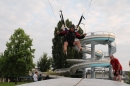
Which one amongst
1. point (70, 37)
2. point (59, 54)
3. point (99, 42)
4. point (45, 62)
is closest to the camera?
point (70, 37)

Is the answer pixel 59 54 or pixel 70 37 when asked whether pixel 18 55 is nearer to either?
pixel 59 54

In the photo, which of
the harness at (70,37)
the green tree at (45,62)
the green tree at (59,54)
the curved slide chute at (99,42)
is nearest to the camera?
the harness at (70,37)

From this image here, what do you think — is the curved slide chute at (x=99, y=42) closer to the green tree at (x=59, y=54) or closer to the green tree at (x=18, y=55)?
the green tree at (x=18, y=55)

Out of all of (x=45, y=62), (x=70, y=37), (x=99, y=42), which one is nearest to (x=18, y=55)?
(x=99, y=42)

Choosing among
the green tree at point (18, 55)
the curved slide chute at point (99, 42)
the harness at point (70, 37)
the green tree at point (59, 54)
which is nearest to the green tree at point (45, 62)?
the green tree at point (59, 54)

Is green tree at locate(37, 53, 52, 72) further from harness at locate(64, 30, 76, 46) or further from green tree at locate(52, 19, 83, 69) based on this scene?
harness at locate(64, 30, 76, 46)

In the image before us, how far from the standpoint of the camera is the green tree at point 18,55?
4541 centimetres

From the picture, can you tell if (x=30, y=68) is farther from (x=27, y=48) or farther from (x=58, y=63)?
(x=58, y=63)

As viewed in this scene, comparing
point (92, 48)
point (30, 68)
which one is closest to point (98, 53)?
point (92, 48)

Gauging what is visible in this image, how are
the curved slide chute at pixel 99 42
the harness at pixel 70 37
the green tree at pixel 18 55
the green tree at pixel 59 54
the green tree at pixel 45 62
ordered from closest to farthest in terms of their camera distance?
the harness at pixel 70 37 < the curved slide chute at pixel 99 42 < the green tree at pixel 18 55 < the green tree at pixel 59 54 < the green tree at pixel 45 62

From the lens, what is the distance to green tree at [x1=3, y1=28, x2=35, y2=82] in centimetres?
4541

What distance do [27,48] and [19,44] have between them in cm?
188

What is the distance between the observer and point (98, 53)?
1794 inches

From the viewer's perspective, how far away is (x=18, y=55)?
46188 mm
